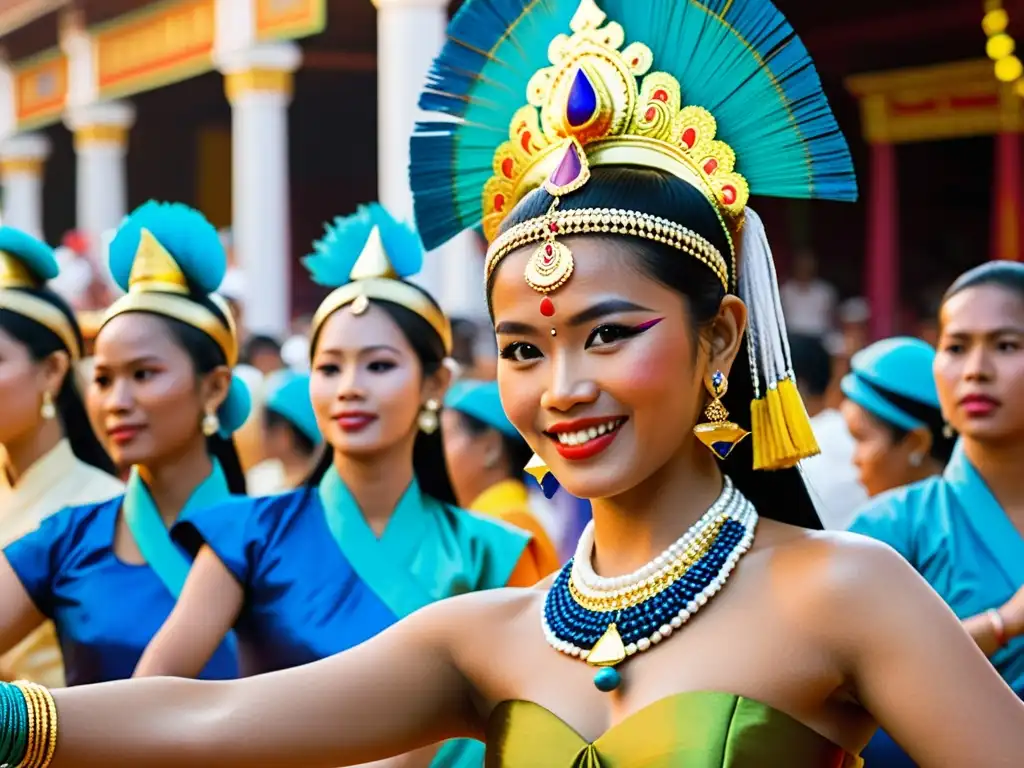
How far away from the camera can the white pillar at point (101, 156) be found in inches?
663

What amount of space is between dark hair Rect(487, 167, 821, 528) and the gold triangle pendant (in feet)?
0.95

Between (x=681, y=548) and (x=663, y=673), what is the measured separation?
155mm

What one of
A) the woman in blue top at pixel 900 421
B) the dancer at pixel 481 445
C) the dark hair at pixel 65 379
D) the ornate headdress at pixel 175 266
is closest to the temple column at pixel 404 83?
the dancer at pixel 481 445

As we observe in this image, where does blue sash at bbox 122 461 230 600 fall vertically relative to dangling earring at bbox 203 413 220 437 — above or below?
below

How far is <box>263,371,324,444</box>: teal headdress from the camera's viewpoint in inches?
226

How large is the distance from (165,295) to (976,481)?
1852 millimetres

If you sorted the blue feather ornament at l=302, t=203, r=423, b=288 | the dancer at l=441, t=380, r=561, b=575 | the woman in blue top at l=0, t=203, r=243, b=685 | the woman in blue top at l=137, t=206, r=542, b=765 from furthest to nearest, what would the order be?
the dancer at l=441, t=380, r=561, b=575, the blue feather ornament at l=302, t=203, r=423, b=288, the woman in blue top at l=0, t=203, r=243, b=685, the woman in blue top at l=137, t=206, r=542, b=765

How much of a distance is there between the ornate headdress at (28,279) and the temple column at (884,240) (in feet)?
29.6

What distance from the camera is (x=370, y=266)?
381 cm

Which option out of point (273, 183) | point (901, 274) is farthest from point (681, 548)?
point (901, 274)

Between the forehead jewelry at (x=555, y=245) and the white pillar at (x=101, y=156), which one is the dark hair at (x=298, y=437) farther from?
the white pillar at (x=101, y=156)

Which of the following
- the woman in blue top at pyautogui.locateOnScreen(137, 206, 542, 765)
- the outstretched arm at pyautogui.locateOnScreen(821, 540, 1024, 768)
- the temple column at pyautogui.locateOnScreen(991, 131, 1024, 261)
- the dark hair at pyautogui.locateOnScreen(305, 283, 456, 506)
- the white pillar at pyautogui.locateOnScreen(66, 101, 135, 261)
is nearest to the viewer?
the outstretched arm at pyautogui.locateOnScreen(821, 540, 1024, 768)

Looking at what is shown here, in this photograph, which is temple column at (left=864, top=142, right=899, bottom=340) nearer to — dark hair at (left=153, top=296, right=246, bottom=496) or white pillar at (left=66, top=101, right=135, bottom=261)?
white pillar at (left=66, top=101, right=135, bottom=261)

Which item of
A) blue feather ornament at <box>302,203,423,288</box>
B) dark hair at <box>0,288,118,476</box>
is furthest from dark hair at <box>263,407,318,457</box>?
blue feather ornament at <box>302,203,423,288</box>
